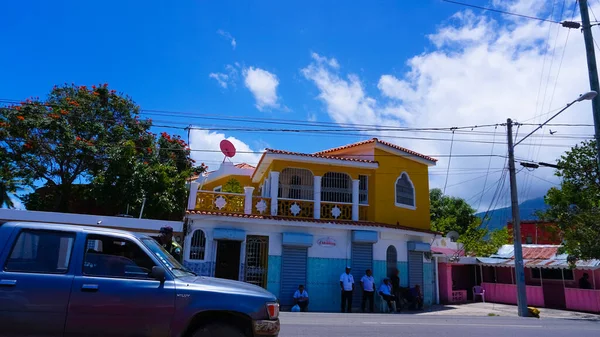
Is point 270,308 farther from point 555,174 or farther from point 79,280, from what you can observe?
point 555,174

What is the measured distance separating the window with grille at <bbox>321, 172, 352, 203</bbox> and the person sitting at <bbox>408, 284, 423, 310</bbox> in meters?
4.67

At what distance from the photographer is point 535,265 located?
2166 centimetres

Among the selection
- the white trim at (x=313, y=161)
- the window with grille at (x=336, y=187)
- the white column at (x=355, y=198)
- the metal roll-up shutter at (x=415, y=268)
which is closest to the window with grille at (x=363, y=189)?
the window with grille at (x=336, y=187)

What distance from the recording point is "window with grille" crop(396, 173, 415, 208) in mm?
20567

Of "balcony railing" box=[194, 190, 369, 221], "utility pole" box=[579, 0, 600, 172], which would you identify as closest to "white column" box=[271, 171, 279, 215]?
"balcony railing" box=[194, 190, 369, 221]

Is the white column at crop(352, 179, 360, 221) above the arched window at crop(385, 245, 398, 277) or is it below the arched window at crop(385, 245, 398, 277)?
above

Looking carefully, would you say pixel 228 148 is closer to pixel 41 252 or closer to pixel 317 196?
pixel 317 196

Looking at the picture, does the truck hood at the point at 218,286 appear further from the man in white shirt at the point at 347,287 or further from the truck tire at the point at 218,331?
the man in white shirt at the point at 347,287

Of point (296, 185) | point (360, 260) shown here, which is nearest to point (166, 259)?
point (360, 260)

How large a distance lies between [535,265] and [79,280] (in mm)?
22169

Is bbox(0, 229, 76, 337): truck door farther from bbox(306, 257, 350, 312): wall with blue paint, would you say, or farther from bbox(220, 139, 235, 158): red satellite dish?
bbox(220, 139, 235, 158): red satellite dish

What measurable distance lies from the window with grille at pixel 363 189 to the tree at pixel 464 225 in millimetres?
11516

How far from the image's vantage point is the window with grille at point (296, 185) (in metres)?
19.9

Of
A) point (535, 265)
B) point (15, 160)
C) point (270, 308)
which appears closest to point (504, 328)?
point (270, 308)
